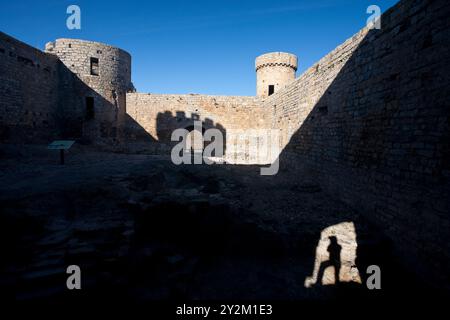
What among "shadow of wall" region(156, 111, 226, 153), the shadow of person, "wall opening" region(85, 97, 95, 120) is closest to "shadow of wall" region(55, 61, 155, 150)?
"wall opening" region(85, 97, 95, 120)

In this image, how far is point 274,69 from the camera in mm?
18094

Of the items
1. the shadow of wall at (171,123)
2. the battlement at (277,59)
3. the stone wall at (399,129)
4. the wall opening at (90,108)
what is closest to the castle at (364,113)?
the stone wall at (399,129)

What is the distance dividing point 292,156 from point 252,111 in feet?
25.9

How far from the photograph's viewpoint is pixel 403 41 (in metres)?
4.39

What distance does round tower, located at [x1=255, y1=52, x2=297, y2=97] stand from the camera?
1797 cm

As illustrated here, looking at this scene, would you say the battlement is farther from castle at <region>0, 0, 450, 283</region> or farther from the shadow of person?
the shadow of person

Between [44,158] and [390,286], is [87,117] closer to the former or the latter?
[44,158]

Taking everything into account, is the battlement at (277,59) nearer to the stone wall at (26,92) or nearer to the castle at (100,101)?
the castle at (100,101)

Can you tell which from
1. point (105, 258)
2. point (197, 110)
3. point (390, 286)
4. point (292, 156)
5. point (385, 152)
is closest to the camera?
point (105, 258)

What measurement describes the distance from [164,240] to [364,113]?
17.6 ft

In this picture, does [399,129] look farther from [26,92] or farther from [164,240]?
[26,92]

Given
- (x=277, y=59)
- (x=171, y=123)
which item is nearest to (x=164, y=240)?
(x=171, y=123)
